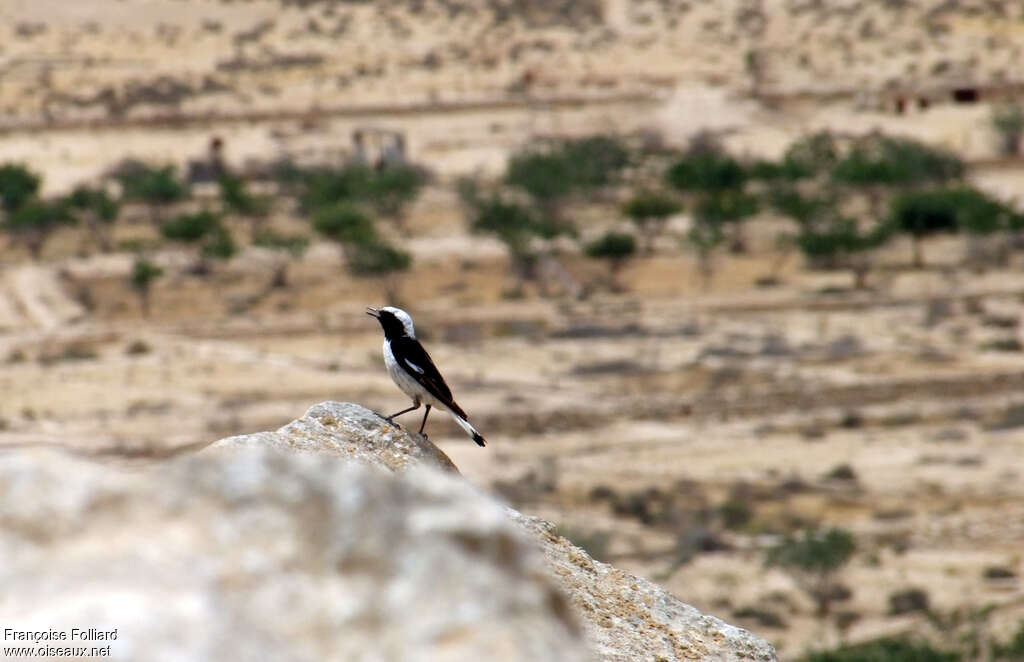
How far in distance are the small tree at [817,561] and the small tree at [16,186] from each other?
120ft

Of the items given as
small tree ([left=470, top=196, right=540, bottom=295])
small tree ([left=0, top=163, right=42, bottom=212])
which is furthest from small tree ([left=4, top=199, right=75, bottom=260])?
small tree ([left=470, top=196, right=540, bottom=295])

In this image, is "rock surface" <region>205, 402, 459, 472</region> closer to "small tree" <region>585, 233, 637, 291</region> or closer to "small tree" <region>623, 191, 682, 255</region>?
"small tree" <region>585, 233, 637, 291</region>

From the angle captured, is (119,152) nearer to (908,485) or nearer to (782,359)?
(782,359)

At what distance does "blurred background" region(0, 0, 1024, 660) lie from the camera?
25.6m

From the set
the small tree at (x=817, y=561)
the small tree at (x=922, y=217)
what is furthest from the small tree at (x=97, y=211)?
the small tree at (x=817, y=561)

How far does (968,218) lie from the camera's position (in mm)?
44531

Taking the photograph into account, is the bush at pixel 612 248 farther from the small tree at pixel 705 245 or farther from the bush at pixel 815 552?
the bush at pixel 815 552

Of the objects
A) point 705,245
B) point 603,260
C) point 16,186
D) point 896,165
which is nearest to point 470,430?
point 705,245

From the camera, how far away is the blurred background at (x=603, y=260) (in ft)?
84.1

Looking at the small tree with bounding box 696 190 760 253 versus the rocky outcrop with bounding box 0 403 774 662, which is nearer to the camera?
the rocky outcrop with bounding box 0 403 774 662

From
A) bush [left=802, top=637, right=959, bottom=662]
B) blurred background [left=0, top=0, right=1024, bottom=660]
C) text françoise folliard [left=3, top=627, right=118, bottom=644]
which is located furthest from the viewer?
blurred background [left=0, top=0, right=1024, bottom=660]

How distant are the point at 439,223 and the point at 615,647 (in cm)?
4751

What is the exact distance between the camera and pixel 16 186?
51938 millimetres

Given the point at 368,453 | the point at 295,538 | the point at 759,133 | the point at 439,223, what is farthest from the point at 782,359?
the point at 295,538
